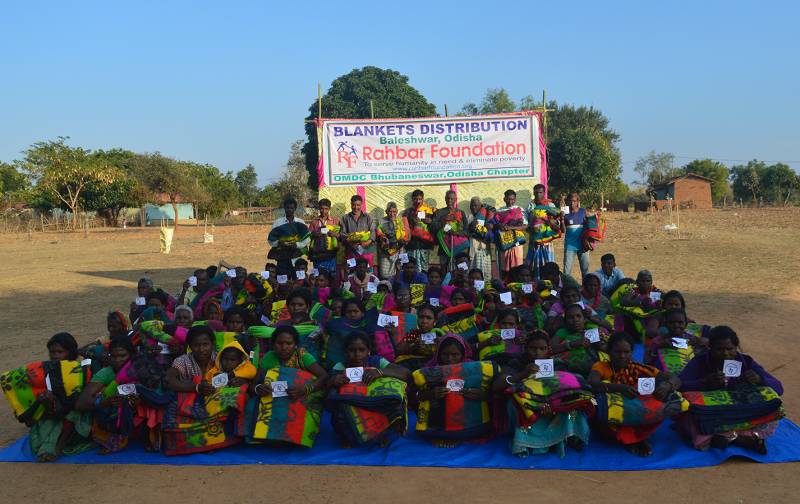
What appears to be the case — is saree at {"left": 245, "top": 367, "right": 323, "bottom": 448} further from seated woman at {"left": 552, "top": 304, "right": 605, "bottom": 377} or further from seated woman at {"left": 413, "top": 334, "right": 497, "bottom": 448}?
seated woman at {"left": 552, "top": 304, "right": 605, "bottom": 377}

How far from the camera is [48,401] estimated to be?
4750 mm

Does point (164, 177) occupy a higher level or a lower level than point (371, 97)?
lower

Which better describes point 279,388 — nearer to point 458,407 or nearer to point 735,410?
point 458,407

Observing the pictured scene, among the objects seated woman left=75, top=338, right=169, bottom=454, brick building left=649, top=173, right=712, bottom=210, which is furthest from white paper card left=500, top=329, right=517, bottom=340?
brick building left=649, top=173, right=712, bottom=210

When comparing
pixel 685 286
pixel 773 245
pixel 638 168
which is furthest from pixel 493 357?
pixel 638 168

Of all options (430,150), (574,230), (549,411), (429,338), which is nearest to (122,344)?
(429,338)

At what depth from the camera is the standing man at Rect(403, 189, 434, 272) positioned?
386 inches

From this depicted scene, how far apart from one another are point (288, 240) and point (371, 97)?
995 inches

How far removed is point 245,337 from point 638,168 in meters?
77.3

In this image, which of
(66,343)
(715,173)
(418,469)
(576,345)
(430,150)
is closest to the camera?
(418,469)

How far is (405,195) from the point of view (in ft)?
36.3

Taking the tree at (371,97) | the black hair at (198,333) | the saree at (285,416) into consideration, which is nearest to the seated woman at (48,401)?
the black hair at (198,333)

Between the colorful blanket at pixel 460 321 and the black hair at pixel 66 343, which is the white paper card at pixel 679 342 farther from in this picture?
the black hair at pixel 66 343

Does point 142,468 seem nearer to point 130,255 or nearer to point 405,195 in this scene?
point 405,195
